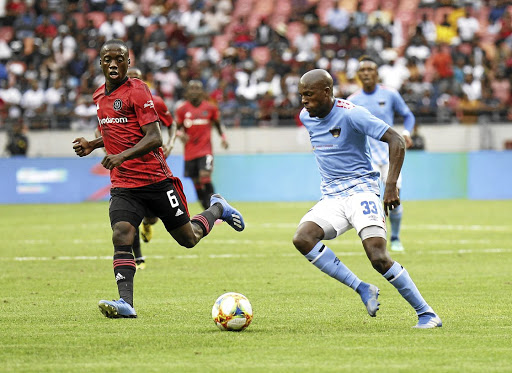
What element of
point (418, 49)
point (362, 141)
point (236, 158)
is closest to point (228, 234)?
point (236, 158)

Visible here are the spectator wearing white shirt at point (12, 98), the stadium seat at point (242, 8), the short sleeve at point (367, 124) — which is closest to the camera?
the short sleeve at point (367, 124)

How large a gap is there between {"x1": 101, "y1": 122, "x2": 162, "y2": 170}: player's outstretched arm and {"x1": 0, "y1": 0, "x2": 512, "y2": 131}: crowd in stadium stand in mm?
18802

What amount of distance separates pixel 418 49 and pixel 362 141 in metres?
22.3

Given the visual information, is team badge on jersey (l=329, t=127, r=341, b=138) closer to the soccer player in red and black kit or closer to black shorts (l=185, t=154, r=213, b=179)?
the soccer player in red and black kit

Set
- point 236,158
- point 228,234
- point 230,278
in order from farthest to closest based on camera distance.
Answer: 1. point 236,158
2. point 228,234
3. point 230,278

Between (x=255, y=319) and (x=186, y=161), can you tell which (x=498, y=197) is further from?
(x=255, y=319)

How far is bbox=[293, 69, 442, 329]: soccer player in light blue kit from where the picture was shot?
7625 mm

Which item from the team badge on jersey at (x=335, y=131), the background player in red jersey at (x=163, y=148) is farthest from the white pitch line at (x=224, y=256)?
the team badge on jersey at (x=335, y=131)

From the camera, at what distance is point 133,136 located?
27.8 feet

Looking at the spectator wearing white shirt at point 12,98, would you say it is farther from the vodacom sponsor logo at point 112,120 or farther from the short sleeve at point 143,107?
the short sleeve at point 143,107

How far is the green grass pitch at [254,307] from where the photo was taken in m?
6.34

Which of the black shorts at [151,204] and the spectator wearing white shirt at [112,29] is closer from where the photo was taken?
the black shorts at [151,204]

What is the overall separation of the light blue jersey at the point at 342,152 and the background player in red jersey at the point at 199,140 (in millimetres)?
10194

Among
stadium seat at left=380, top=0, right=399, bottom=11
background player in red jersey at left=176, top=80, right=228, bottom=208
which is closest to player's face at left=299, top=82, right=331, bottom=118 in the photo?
background player in red jersey at left=176, top=80, right=228, bottom=208
